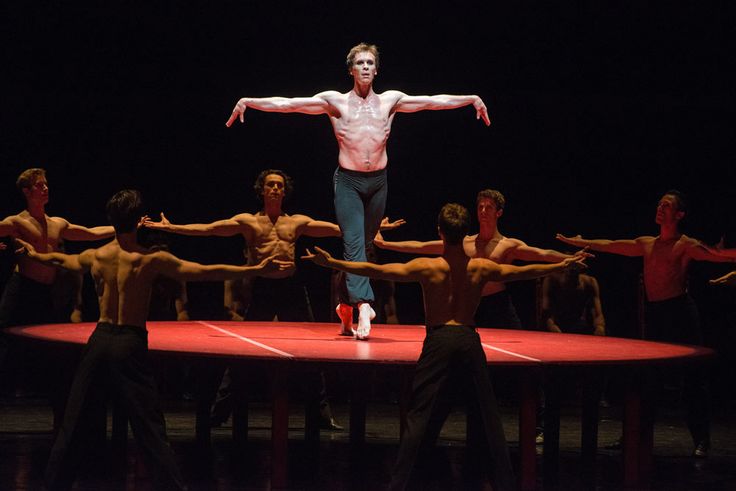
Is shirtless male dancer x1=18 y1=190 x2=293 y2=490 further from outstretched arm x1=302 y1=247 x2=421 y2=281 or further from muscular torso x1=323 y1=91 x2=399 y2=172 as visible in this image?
muscular torso x1=323 y1=91 x2=399 y2=172

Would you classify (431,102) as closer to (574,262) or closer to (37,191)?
(574,262)

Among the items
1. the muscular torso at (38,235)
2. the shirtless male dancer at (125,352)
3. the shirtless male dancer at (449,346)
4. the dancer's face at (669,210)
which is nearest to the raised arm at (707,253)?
the dancer's face at (669,210)

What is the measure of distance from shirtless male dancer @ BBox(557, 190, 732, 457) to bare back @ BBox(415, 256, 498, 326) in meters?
2.24

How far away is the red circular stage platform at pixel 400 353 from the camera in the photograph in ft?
17.7

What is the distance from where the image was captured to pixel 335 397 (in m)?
9.65

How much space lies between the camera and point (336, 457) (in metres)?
6.77

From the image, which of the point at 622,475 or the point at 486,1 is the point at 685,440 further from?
the point at 486,1

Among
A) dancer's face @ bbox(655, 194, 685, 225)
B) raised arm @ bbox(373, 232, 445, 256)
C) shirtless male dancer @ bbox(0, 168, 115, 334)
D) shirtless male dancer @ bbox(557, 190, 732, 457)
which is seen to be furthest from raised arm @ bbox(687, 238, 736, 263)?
shirtless male dancer @ bbox(0, 168, 115, 334)

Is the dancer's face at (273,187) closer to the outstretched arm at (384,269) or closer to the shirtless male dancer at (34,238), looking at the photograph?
the shirtless male dancer at (34,238)

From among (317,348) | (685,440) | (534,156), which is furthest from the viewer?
(534,156)

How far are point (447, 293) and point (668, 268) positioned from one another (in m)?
2.70

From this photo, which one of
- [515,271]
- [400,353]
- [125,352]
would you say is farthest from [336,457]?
[125,352]

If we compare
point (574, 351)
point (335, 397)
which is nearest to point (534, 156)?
point (335, 397)

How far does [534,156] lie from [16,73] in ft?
13.5
